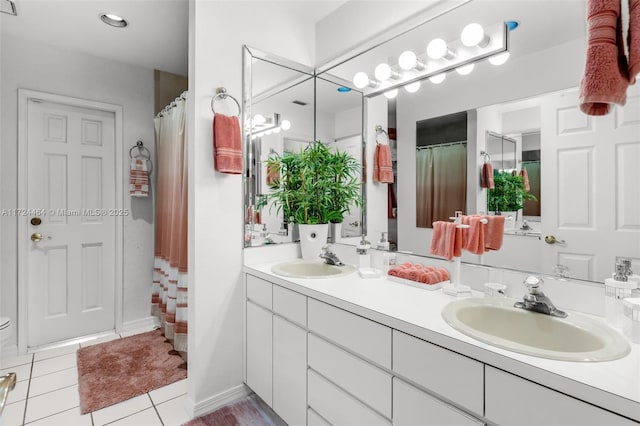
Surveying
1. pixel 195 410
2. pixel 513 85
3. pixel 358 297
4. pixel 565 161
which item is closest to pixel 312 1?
pixel 513 85

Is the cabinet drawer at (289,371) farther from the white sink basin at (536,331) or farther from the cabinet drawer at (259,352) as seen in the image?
the white sink basin at (536,331)

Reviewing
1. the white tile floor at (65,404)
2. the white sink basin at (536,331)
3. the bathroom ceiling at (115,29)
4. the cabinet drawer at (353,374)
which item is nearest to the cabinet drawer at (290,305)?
the cabinet drawer at (353,374)

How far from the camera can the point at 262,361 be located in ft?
6.03

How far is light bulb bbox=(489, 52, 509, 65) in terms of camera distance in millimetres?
1477

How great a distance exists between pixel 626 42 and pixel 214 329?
7.03ft

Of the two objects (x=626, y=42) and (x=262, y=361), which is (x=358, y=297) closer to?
(x=262, y=361)

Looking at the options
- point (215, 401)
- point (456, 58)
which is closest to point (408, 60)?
point (456, 58)

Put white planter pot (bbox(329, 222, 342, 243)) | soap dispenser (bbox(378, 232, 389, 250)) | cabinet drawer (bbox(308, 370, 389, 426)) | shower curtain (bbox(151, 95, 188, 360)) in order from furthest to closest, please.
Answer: shower curtain (bbox(151, 95, 188, 360)) → white planter pot (bbox(329, 222, 342, 243)) → soap dispenser (bbox(378, 232, 389, 250)) → cabinet drawer (bbox(308, 370, 389, 426))

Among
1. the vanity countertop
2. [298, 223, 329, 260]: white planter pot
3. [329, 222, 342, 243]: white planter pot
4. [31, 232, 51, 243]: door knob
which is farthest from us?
[31, 232, 51, 243]: door knob

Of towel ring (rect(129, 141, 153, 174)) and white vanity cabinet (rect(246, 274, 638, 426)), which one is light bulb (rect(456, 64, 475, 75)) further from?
towel ring (rect(129, 141, 153, 174))

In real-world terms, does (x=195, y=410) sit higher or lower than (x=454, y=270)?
lower

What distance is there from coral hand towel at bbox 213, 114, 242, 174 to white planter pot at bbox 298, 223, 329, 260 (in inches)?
23.8

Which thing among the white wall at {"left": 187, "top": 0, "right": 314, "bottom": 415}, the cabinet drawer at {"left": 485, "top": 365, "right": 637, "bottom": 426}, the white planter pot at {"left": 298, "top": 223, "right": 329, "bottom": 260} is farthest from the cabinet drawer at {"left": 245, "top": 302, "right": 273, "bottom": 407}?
the cabinet drawer at {"left": 485, "top": 365, "right": 637, "bottom": 426}

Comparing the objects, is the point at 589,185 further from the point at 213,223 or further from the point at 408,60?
the point at 213,223
